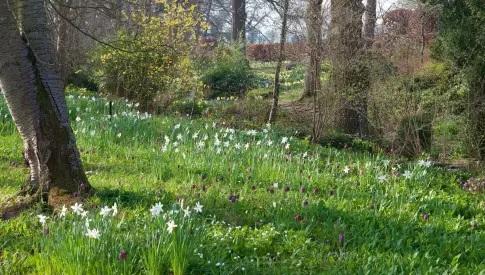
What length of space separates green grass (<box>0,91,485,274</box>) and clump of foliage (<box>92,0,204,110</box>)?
4809mm

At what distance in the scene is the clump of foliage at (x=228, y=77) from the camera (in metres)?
16.4

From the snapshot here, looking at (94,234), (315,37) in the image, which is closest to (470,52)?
(315,37)

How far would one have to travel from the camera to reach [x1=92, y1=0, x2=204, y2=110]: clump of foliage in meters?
11.2

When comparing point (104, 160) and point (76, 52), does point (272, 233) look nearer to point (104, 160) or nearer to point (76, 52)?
point (104, 160)

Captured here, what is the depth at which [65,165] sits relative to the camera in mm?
4000

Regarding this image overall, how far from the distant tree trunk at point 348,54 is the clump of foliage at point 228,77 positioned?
22.7 ft

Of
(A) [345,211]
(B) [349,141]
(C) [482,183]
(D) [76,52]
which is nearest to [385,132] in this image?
(B) [349,141]

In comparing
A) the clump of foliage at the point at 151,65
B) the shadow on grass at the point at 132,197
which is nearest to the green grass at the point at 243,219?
the shadow on grass at the point at 132,197

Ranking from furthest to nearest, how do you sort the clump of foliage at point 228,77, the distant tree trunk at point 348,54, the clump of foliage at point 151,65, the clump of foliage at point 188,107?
the clump of foliage at point 228,77, the clump of foliage at point 188,107, the clump of foliage at point 151,65, the distant tree trunk at point 348,54

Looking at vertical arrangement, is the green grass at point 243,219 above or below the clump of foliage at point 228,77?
below

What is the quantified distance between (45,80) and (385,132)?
22.2 feet

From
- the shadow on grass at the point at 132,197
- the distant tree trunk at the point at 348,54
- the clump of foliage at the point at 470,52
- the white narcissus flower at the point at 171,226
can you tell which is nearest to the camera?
the white narcissus flower at the point at 171,226

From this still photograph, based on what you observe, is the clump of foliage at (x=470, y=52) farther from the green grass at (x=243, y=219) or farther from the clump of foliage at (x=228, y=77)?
the clump of foliage at (x=228, y=77)

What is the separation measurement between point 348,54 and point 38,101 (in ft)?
20.2
